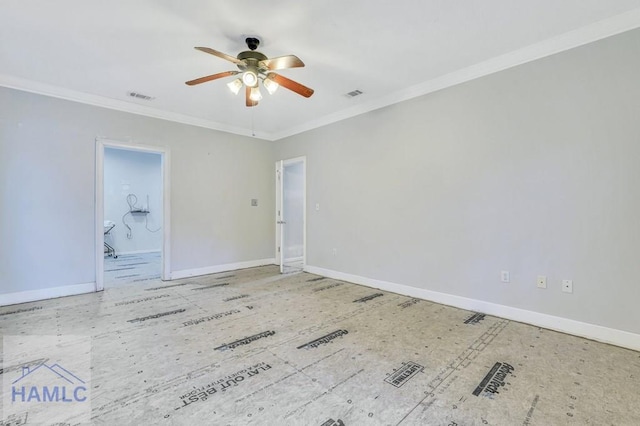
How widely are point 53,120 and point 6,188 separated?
3.40ft

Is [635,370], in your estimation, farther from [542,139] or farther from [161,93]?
[161,93]

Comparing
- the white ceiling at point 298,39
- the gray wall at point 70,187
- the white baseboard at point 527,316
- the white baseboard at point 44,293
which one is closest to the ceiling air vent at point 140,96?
the white ceiling at point 298,39

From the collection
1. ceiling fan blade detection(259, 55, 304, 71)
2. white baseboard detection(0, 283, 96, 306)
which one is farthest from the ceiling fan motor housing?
white baseboard detection(0, 283, 96, 306)

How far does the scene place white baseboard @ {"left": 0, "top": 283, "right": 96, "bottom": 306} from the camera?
362cm

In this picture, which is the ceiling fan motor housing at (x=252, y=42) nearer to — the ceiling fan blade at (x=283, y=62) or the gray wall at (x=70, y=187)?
the ceiling fan blade at (x=283, y=62)

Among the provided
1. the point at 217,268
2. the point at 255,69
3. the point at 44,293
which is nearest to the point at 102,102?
the point at 44,293

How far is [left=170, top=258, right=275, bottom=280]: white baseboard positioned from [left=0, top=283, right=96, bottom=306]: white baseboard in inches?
45.6

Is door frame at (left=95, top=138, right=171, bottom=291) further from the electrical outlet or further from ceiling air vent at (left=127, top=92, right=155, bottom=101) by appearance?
the electrical outlet

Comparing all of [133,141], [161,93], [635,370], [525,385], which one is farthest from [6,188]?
[635,370]

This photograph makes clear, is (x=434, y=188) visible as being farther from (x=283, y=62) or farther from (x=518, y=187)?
(x=283, y=62)

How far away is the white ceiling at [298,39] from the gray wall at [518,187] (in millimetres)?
266

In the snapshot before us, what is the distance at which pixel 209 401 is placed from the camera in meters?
1.78

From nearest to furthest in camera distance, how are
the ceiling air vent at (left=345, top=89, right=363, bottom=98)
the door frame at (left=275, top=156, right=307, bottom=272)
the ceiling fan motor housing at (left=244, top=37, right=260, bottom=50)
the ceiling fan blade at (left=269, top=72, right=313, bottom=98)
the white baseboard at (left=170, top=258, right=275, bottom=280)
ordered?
the ceiling fan motor housing at (left=244, top=37, right=260, bottom=50), the ceiling fan blade at (left=269, top=72, right=313, bottom=98), the ceiling air vent at (left=345, top=89, right=363, bottom=98), the white baseboard at (left=170, top=258, right=275, bottom=280), the door frame at (left=275, top=156, right=307, bottom=272)

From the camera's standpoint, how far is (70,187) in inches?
158
